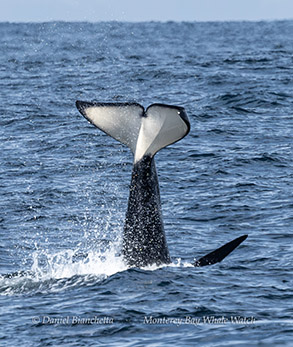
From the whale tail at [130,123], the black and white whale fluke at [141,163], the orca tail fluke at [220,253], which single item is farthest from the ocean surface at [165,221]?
the whale tail at [130,123]

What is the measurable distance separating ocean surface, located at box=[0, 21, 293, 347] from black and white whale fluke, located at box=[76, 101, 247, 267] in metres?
0.43

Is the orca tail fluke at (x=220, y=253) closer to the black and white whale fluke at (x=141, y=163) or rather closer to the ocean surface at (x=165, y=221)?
the black and white whale fluke at (x=141, y=163)

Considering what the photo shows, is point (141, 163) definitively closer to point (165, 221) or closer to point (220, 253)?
point (220, 253)

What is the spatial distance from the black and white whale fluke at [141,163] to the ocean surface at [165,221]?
0.43 m

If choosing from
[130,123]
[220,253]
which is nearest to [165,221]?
[220,253]

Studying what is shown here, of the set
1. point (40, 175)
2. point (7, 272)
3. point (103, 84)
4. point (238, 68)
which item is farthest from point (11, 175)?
point (238, 68)

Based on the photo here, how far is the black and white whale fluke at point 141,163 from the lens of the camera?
13.1 metres

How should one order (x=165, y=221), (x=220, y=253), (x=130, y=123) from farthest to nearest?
1. (x=165, y=221)
2. (x=220, y=253)
3. (x=130, y=123)

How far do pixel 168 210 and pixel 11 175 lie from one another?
527cm

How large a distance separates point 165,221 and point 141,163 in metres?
4.94

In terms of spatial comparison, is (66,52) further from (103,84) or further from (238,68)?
(103,84)

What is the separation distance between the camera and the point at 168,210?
19.0m

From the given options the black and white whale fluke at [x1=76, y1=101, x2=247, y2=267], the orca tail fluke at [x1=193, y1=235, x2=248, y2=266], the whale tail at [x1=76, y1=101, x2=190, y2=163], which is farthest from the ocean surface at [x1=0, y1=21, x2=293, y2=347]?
the whale tail at [x1=76, y1=101, x2=190, y2=163]

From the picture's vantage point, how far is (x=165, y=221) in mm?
18141
